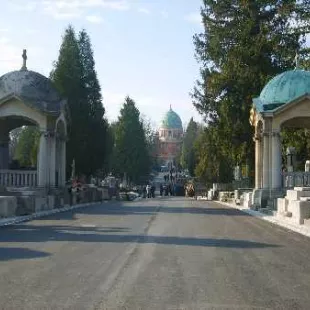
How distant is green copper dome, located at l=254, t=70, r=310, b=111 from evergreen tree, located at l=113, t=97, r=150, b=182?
5500 cm

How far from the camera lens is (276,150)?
3303cm

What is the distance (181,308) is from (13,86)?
29689 mm

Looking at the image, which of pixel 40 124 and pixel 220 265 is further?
pixel 40 124

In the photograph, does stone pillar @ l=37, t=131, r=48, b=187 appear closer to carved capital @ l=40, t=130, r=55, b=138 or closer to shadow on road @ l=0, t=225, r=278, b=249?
carved capital @ l=40, t=130, r=55, b=138

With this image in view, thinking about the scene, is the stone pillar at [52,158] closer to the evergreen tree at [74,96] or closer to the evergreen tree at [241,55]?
the evergreen tree at [241,55]

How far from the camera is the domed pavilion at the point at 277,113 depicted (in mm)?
32688

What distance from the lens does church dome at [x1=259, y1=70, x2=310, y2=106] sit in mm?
33250

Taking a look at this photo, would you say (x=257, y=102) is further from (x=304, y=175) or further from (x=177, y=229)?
(x=177, y=229)

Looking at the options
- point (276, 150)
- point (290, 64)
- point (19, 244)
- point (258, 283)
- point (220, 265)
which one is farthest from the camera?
point (290, 64)

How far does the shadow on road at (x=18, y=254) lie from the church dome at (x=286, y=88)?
22.1 metres

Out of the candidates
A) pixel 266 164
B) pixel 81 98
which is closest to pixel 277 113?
pixel 266 164

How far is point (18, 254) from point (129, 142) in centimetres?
7603

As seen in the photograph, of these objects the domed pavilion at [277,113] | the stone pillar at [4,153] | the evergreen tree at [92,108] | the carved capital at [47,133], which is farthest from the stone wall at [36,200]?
the evergreen tree at [92,108]

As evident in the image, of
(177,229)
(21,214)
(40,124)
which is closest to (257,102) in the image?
(40,124)
